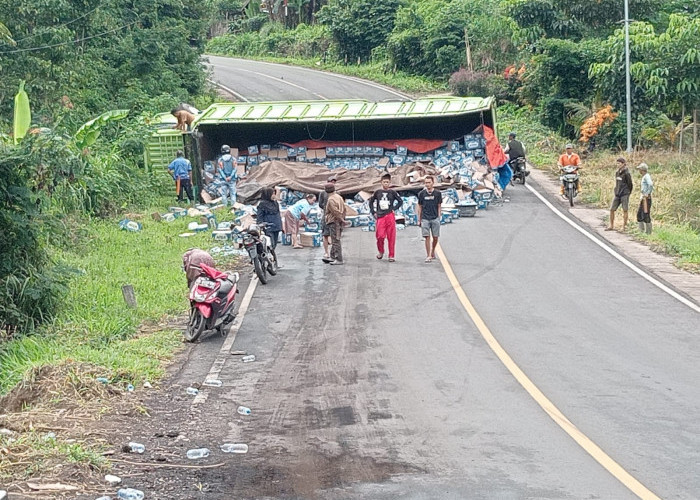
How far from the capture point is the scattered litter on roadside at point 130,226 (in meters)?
22.1

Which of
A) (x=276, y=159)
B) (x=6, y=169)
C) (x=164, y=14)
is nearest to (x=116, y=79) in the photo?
(x=164, y=14)

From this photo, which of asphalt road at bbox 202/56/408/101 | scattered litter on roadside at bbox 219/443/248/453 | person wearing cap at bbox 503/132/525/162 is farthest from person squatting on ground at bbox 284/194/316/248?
asphalt road at bbox 202/56/408/101

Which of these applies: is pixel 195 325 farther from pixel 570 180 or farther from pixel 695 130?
pixel 695 130

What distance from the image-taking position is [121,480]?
7.27m

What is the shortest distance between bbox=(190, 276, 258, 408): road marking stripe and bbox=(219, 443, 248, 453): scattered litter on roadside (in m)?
1.55

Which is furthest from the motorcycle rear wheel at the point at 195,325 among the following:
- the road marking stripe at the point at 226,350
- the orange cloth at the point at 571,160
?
the orange cloth at the point at 571,160

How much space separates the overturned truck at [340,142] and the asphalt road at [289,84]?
1966 centimetres

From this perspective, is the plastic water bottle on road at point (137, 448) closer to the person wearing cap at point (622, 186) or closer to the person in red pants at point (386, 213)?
the person in red pants at point (386, 213)

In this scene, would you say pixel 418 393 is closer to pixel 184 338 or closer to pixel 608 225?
pixel 184 338

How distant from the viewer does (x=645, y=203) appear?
20.8m

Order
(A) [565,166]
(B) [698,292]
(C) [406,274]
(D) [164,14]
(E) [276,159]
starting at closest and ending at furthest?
(B) [698,292], (C) [406,274], (A) [565,166], (E) [276,159], (D) [164,14]

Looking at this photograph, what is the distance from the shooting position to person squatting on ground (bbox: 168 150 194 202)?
2648 cm

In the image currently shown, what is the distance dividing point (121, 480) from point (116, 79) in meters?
30.9

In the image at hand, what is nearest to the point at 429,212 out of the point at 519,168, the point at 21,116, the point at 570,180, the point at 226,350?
the point at 226,350
